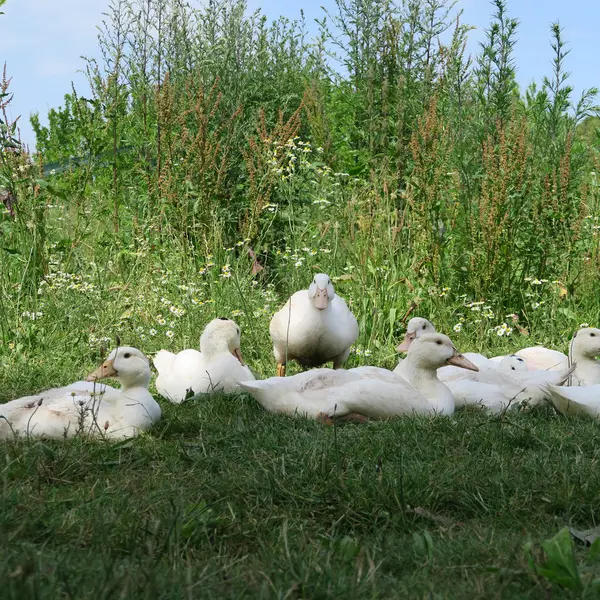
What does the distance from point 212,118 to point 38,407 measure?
6353mm

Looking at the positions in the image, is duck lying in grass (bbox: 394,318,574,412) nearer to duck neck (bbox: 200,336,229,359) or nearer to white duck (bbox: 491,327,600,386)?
white duck (bbox: 491,327,600,386)

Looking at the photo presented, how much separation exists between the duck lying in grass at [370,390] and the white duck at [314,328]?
4.05ft

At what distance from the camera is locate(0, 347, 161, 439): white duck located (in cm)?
420

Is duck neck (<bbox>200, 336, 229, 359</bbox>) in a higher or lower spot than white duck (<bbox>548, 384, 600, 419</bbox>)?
higher

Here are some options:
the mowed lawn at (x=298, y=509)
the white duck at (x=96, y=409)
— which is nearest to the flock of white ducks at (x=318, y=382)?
the white duck at (x=96, y=409)

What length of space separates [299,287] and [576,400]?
12.9ft

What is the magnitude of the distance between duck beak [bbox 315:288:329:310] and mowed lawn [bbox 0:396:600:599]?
187cm

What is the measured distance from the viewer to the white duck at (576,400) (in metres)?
4.89

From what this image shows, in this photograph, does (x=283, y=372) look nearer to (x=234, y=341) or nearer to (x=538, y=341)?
(x=234, y=341)

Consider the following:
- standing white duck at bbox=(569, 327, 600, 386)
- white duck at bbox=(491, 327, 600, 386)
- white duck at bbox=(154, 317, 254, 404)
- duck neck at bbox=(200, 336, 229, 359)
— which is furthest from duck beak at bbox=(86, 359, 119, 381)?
standing white duck at bbox=(569, 327, 600, 386)

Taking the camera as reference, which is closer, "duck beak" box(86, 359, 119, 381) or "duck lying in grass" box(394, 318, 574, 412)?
"duck beak" box(86, 359, 119, 381)

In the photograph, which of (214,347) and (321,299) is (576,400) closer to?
(321,299)

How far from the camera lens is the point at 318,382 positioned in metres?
4.98

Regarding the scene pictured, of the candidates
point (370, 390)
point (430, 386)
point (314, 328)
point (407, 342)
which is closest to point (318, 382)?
point (370, 390)
